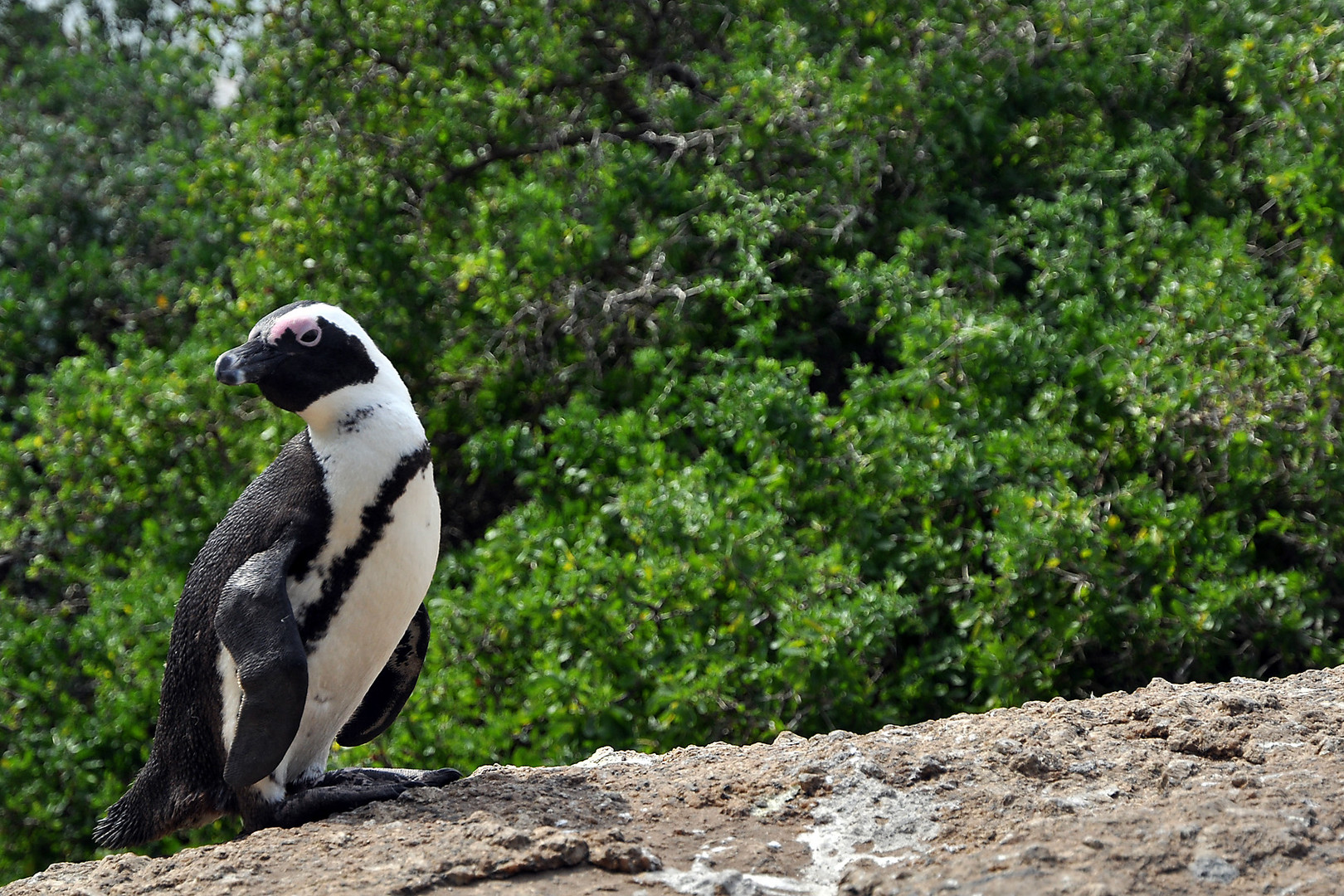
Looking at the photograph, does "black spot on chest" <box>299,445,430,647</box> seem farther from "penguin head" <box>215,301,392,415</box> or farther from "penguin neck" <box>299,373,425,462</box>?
"penguin head" <box>215,301,392,415</box>

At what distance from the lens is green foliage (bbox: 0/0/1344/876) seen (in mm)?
4707

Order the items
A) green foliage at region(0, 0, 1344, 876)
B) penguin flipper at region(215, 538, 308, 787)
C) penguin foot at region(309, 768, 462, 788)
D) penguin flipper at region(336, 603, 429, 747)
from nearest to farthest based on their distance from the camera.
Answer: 1. penguin flipper at region(215, 538, 308, 787)
2. penguin foot at region(309, 768, 462, 788)
3. penguin flipper at region(336, 603, 429, 747)
4. green foliage at region(0, 0, 1344, 876)

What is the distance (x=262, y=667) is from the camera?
8.18 feet

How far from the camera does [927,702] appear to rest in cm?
493

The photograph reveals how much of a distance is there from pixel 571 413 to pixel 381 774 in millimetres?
2659

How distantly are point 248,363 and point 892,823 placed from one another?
1554 mm

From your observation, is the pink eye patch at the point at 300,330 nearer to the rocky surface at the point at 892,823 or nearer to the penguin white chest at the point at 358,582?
the penguin white chest at the point at 358,582

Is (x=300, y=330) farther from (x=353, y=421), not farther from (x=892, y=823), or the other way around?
(x=892, y=823)

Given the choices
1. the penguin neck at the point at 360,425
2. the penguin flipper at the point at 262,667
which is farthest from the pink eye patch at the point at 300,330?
the penguin flipper at the point at 262,667

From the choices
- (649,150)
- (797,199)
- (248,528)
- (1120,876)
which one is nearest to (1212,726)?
(1120,876)

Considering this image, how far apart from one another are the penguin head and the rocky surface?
0.87m

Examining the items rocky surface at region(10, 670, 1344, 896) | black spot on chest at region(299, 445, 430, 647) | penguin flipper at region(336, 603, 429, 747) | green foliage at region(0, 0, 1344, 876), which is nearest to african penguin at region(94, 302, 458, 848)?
black spot on chest at region(299, 445, 430, 647)

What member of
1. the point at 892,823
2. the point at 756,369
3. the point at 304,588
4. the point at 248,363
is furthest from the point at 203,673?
the point at 756,369

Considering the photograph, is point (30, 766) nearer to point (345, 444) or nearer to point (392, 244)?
point (392, 244)
